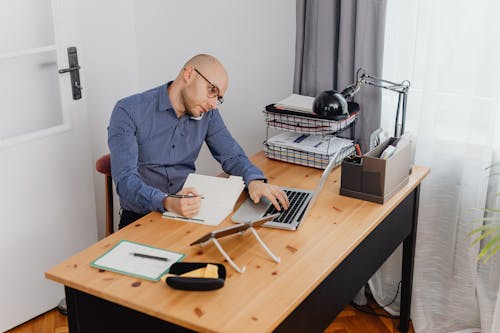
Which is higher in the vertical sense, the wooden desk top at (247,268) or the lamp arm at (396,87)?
the lamp arm at (396,87)

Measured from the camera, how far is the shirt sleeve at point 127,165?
2.47 meters

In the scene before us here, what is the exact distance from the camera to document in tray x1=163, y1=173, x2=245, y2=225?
242 cm

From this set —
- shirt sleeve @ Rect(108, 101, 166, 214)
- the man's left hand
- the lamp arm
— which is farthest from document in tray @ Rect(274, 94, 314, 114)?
shirt sleeve @ Rect(108, 101, 166, 214)

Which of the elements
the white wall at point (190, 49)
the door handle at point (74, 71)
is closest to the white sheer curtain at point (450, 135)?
the white wall at point (190, 49)

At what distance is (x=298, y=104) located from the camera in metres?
3.02

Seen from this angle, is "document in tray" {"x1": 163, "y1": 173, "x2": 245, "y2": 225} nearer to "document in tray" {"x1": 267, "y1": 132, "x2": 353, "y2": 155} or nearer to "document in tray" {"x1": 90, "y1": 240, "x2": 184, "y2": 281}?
"document in tray" {"x1": 90, "y1": 240, "x2": 184, "y2": 281}

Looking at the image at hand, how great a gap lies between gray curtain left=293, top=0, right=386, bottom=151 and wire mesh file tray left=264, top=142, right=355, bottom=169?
0.87ft

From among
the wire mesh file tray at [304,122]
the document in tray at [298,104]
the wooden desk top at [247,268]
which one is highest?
the document in tray at [298,104]

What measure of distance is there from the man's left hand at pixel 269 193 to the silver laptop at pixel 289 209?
0.02 metres

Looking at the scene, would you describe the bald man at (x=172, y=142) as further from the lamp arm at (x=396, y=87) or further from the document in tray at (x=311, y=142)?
the lamp arm at (x=396, y=87)

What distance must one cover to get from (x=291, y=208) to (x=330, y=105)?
0.45 metres

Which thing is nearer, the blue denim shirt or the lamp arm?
the blue denim shirt

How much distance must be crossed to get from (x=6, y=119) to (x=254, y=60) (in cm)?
125

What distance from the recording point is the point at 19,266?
3.14m
